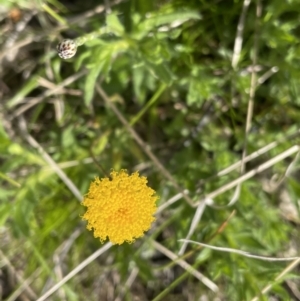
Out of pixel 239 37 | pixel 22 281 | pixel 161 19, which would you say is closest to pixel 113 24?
pixel 161 19

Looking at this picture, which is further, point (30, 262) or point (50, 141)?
point (50, 141)

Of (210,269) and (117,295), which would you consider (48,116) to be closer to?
(117,295)

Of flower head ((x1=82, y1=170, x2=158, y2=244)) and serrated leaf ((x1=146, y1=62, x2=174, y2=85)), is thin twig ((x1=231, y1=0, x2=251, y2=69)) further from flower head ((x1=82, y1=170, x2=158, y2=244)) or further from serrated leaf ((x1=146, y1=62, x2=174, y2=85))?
flower head ((x1=82, y1=170, x2=158, y2=244))

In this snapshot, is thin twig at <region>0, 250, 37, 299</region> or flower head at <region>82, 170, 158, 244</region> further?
thin twig at <region>0, 250, 37, 299</region>

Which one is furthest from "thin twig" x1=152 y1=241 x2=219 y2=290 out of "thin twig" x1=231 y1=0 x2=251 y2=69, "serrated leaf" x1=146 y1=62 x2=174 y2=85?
"thin twig" x1=231 y1=0 x2=251 y2=69

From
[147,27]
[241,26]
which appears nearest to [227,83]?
[241,26]

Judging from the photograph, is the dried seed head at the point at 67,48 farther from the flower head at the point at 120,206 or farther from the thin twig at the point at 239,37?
the thin twig at the point at 239,37
